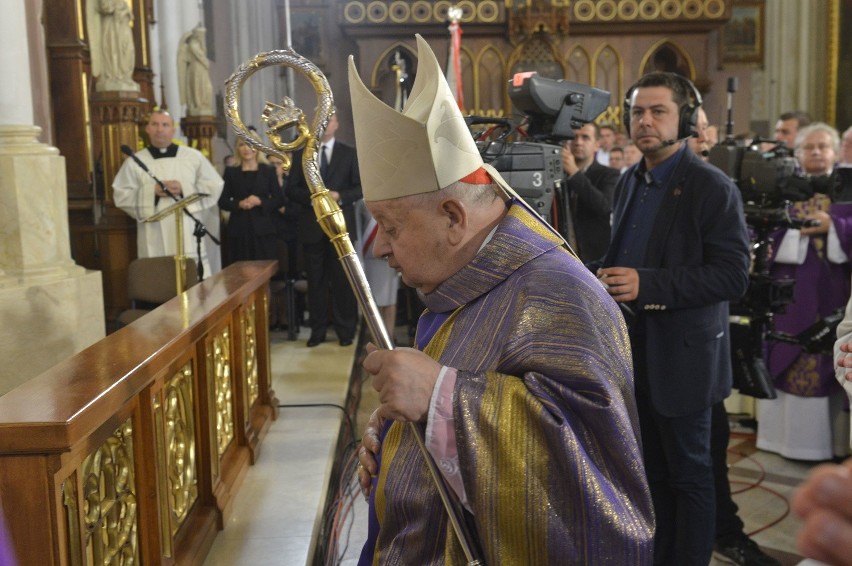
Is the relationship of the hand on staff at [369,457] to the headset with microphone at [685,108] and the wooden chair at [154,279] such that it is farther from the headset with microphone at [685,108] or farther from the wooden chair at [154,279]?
the wooden chair at [154,279]

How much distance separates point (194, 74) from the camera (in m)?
9.55

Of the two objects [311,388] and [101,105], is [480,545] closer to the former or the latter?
[311,388]

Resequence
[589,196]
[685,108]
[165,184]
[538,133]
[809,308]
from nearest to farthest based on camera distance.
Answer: [685,108], [538,133], [589,196], [809,308], [165,184]

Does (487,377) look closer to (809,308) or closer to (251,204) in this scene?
(809,308)

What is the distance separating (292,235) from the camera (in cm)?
757

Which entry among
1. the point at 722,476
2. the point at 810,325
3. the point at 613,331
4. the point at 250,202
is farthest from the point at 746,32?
the point at 613,331

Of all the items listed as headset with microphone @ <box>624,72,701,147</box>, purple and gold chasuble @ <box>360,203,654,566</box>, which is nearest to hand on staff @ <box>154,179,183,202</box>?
headset with microphone @ <box>624,72,701,147</box>

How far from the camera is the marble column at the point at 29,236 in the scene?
169 inches

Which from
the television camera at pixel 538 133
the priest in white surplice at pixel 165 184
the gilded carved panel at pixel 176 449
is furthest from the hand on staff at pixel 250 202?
the gilded carved panel at pixel 176 449

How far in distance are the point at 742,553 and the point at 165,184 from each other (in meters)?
4.85

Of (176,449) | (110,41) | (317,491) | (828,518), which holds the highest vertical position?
(110,41)

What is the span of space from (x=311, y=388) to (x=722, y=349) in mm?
3014

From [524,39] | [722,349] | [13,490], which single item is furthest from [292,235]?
[524,39]

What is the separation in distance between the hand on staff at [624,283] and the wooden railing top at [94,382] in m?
1.33
